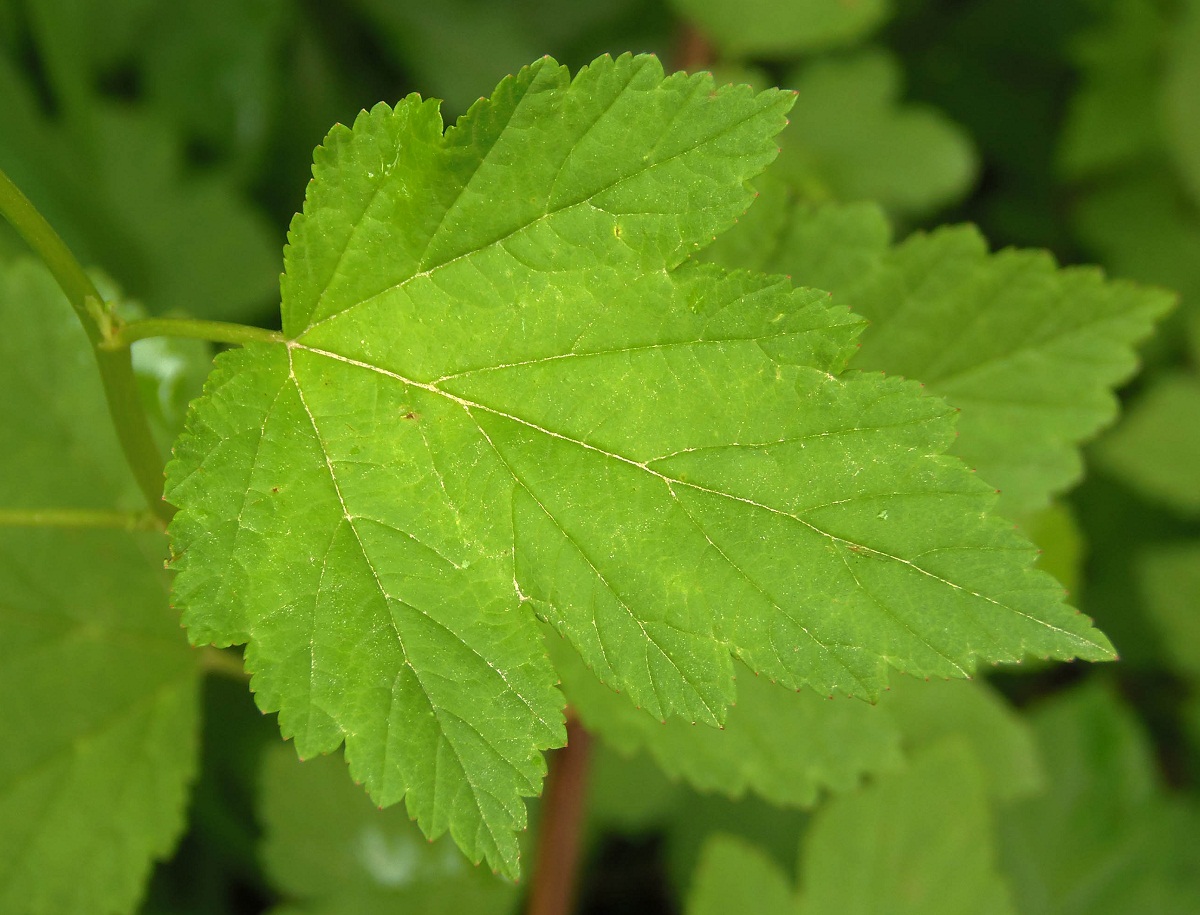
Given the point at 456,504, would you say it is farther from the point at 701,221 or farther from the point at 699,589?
the point at 701,221

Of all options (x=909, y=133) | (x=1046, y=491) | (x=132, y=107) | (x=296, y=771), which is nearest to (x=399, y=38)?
(x=132, y=107)

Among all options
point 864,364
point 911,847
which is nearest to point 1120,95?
point 864,364

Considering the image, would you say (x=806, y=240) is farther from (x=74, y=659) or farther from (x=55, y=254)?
(x=74, y=659)

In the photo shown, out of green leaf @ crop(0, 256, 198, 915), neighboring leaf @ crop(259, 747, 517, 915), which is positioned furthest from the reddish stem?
green leaf @ crop(0, 256, 198, 915)

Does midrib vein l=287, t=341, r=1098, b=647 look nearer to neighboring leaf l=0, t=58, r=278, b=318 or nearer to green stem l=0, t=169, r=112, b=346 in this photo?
green stem l=0, t=169, r=112, b=346

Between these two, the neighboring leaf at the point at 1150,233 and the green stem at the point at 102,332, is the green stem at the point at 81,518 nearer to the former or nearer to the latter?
the green stem at the point at 102,332

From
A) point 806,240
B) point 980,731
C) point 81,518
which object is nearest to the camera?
point 81,518

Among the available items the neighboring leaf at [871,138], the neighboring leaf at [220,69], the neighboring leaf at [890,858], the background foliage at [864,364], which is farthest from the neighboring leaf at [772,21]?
the neighboring leaf at [890,858]
